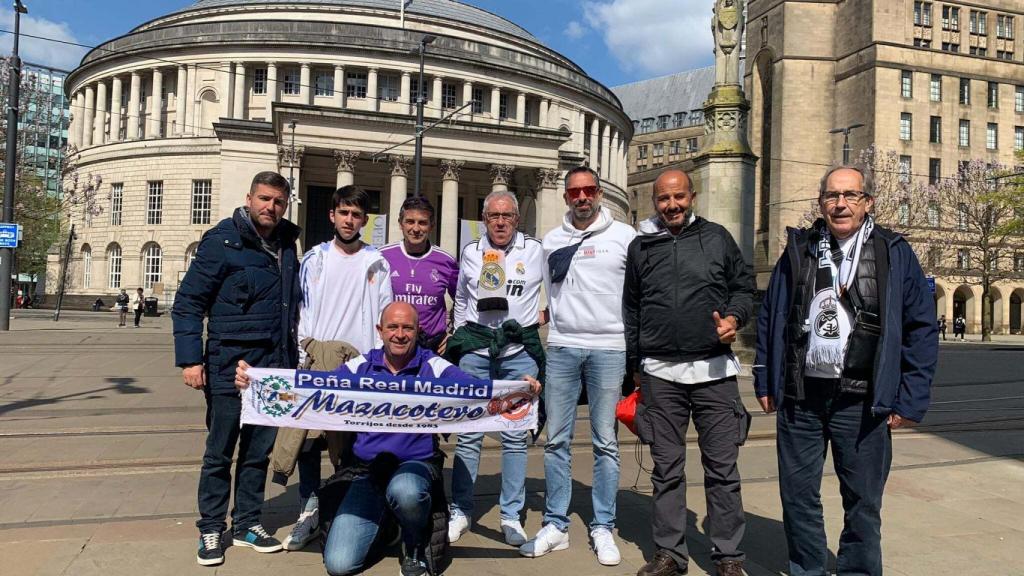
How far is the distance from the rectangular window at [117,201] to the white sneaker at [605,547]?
67606 mm

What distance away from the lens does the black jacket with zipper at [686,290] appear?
421 centimetres

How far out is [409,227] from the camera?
5051mm

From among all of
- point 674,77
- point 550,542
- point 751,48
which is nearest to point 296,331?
point 550,542

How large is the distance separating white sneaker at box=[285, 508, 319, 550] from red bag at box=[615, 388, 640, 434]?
6.68 ft

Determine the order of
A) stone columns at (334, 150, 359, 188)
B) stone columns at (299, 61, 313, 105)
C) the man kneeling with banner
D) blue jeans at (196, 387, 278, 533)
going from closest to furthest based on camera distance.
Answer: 1. the man kneeling with banner
2. blue jeans at (196, 387, 278, 533)
3. stone columns at (334, 150, 359, 188)
4. stone columns at (299, 61, 313, 105)

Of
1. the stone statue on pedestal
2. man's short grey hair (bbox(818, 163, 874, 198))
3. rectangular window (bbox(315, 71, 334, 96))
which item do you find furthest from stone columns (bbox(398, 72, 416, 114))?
man's short grey hair (bbox(818, 163, 874, 198))

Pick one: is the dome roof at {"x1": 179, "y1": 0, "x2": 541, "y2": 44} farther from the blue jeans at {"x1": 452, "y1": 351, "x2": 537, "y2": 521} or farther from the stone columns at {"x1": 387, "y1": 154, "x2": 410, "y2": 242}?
the blue jeans at {"x1": 452, "y1": 351, "x2": 537, "y2": 521}

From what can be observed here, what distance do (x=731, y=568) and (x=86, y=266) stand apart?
70.5 metres

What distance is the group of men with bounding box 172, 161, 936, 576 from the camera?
3.70m

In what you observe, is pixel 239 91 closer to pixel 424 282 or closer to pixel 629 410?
pixel 424 282

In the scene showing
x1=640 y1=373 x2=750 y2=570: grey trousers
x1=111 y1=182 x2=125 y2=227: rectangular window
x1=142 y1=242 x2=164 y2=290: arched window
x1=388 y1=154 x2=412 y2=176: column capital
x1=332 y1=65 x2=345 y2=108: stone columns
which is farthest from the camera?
x1=111 y1=182 x2=125 y2=227: rectangular window

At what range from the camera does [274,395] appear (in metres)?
4.36

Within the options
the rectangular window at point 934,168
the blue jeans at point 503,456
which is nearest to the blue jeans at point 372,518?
the blue jeans at point 503,456

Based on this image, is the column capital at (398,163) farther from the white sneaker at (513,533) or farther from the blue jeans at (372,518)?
the blue jeans at (372,518)
